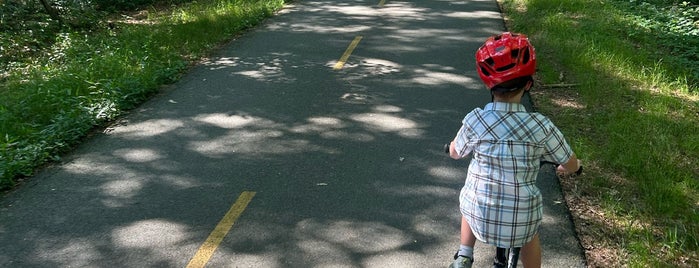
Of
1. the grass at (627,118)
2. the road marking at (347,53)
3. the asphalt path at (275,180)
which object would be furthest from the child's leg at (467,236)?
the road marking at (347,53)

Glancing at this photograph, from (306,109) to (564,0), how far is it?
27.1 feet

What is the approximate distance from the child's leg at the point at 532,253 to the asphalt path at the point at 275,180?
1.14 metres

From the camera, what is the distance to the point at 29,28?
514 inches

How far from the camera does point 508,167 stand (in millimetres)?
2951

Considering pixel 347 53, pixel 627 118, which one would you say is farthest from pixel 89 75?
pixel 627 118

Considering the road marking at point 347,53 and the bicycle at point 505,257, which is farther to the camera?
the road marking at point 347,53

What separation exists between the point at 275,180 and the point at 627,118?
4.03 meters

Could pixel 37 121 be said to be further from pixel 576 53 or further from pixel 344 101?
pixel 576 53

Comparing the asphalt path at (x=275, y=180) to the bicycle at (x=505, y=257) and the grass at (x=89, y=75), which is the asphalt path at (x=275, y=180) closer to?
the grass at (x=89, y=75)

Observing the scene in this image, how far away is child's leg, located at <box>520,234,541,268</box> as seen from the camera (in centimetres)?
321

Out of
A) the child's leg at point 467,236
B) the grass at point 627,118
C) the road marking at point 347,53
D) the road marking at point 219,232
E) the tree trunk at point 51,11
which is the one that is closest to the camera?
the child's leg at point 467,236

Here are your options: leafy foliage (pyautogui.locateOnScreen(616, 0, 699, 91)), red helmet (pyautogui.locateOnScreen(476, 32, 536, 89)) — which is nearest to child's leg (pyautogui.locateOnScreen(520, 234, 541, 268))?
red helmet (pyautogui.locateOnScreen(476, 32, 536, 89))

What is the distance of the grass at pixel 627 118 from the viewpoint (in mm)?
4660

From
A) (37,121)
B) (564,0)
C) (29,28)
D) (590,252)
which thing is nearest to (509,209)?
(590,252)
